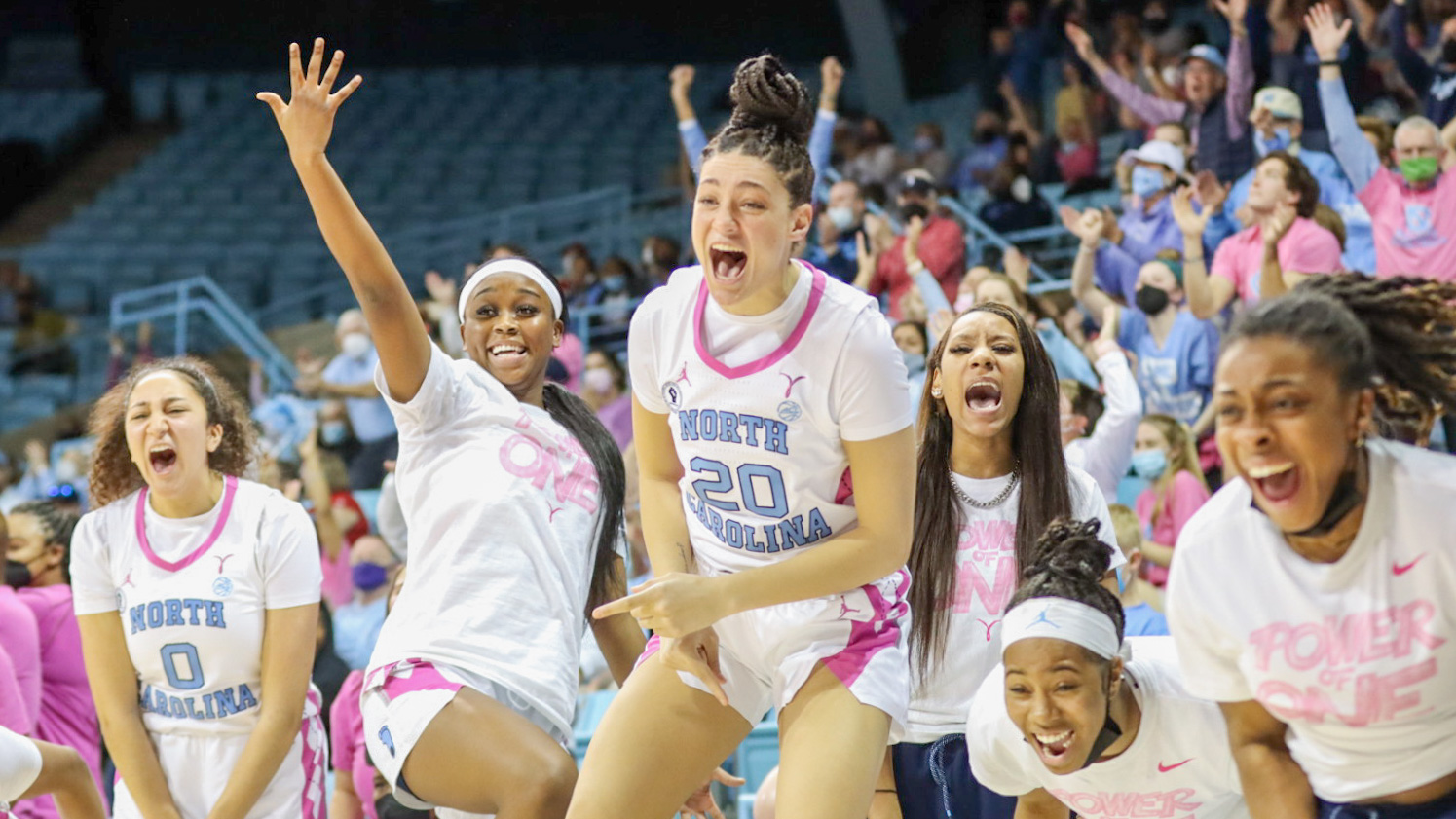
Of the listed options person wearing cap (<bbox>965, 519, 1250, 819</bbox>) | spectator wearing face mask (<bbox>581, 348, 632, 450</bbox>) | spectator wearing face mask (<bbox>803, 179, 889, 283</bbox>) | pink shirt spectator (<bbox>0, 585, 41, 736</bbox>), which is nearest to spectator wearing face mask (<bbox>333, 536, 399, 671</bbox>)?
spectator wearing face mask (<bbox>581, 348, 632, 450</bbox>)

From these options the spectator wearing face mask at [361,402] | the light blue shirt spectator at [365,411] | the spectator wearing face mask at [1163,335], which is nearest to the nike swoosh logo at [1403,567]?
the spectator wearing face mask at [1163,335]

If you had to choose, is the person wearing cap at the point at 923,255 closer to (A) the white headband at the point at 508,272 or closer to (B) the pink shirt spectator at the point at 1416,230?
(B) the pink shirt spectator at the point at 1416,230

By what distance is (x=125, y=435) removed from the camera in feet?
14.4

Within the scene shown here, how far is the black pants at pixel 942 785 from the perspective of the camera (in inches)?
148

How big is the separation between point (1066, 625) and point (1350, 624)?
0.75 meters

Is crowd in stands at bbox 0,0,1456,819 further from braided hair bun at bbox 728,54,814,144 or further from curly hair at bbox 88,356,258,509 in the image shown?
braided hair bun at bbox 728,54,814,144

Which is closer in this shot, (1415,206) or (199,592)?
(199,592)

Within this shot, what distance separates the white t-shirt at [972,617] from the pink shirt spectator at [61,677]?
2.64m

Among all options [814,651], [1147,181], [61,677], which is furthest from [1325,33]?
[61,677]

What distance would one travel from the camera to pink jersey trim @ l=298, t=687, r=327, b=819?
4156mm

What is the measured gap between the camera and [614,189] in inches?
520

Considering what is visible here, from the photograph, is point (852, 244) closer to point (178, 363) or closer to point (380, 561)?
point (380, 561)

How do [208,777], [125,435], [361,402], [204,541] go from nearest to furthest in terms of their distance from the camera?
[208,777] < [204,541] < [125,435] < [361,402]

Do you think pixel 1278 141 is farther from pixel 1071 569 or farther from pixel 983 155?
pixel 1071 569
